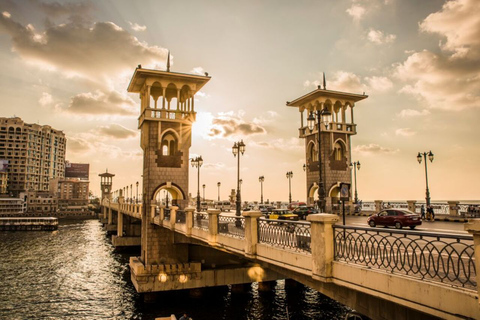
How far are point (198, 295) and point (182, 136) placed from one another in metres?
13.4

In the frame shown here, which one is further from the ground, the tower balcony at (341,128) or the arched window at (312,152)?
the tower balcony at (341,128)

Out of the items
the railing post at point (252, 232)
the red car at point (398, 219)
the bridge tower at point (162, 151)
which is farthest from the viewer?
the bridge tower at point (162, 151)

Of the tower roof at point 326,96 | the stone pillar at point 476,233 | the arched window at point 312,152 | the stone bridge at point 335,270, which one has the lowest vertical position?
the stone bridge at point 335,270

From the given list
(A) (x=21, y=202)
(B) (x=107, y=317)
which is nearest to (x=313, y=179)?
(B) (x=107, y=317)

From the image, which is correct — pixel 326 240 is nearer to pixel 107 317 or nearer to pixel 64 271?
pixel 107 317

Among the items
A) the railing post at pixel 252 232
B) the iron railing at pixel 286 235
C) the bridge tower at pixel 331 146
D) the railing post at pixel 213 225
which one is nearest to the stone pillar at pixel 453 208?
the bridge tower at pixel 331 146

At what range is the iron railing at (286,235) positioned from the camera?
10227mm

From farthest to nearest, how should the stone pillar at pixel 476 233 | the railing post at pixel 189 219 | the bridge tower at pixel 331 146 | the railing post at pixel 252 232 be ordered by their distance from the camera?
the bridge tower at pixel 331 146 → the railing post at pixel 189 219 → the railing post at pixel 252 232 → the stone pillar at pixel 476 233

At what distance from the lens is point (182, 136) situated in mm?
30172

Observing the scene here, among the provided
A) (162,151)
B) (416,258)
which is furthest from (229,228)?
(162,151)

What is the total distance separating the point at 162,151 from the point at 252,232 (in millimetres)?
18719

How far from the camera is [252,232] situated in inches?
490

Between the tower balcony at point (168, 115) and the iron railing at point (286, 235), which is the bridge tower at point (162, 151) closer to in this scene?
the tower balcony at point (168, 115)

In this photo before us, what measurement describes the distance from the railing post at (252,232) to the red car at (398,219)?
9990mm
